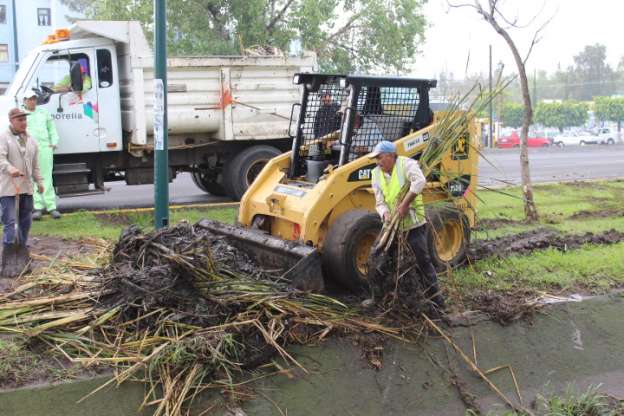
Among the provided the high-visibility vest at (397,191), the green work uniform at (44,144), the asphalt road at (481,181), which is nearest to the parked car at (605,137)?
the asphalt road at (481,181)

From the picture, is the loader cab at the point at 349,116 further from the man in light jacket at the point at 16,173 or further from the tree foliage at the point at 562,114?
the tree foliage at the point at 562,114

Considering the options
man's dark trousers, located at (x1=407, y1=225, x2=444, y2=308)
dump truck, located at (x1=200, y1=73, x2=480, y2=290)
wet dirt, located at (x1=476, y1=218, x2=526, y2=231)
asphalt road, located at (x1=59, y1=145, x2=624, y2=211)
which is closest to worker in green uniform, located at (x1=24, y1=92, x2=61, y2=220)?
asphalt road, located at (x1=59, y1=145, x2=624, y2=211)

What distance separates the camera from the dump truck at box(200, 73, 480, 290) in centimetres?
660

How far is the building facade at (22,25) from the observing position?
4534 cm

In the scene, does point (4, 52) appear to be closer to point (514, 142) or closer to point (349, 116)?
point (514, 142)

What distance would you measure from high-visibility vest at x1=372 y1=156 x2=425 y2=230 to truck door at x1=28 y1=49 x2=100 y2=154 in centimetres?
718

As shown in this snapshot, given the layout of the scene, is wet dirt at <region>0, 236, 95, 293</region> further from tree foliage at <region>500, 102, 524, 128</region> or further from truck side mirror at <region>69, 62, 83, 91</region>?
tree foliage at <region>500, 102, 524, 128</region>

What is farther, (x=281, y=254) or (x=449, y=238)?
(x=449, y=238)

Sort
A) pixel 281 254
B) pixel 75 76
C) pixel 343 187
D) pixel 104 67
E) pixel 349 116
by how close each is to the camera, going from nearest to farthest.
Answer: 1. pixel 281 254
2. pixel 343 187
3. pixel 349 116
4. pixel 75 76
5. pixel 104 67

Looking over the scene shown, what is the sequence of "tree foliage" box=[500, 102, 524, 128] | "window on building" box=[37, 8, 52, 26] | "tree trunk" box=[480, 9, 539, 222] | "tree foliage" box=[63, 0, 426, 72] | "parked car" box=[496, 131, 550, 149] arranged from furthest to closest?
"tree foliage" box=[500, 102, 524, 128], "window on building" box=[37, 8, 52, 26], "parked car" box=[496, 131, 550, 149], "tree foliage" box=[63, 0, 426, 72], "tree trunk" box=[480, 9, 539, 222]

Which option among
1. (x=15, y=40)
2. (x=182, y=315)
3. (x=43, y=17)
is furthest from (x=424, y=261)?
(x=43, y=17)

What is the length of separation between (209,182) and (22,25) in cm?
3854

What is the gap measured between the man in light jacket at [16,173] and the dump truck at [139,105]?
13.0ft

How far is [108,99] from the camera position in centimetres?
1209
